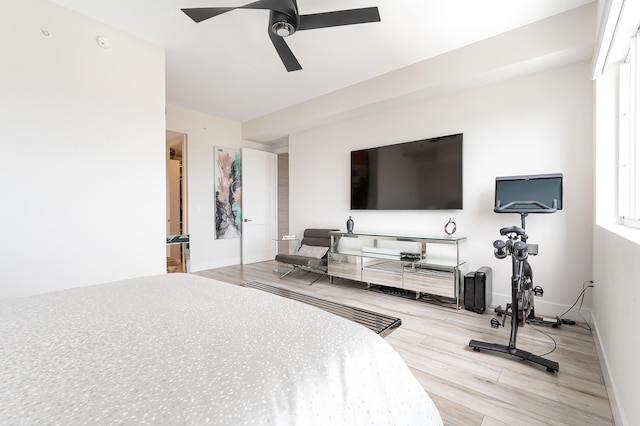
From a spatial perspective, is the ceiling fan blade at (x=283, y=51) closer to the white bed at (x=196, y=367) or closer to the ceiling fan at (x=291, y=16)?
the ceiling fan at (x=291, y=16)

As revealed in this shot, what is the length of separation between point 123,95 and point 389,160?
10.5 ft

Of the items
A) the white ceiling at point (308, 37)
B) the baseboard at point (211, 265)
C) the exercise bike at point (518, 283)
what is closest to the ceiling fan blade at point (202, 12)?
the white ceiling at point (308, 37)

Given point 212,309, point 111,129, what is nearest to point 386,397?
point 212,309

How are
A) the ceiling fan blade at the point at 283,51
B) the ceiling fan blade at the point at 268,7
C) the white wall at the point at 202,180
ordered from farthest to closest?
the white wall at the point at 202,180
the ceiling fan blade at the point at 283,51
the ceiling fan blade at the point at 268,7

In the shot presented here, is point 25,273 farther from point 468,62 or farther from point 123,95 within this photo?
point 468,62

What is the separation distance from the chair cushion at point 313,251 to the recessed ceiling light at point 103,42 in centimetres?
345

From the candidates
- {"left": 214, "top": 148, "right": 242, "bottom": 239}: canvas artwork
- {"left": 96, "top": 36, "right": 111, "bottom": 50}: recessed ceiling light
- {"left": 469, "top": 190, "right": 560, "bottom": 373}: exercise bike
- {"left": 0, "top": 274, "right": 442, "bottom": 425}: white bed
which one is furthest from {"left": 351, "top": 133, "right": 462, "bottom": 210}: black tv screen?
{"left": 96, "top": 36, "right": 111, "bottom": 50}: recessed ceiling light

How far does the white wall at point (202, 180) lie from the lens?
4895 millimetres

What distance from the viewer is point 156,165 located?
9.66ft

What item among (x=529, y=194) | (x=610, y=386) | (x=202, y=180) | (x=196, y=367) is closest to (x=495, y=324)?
(x=610, y=386)

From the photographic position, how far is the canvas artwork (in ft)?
17.3

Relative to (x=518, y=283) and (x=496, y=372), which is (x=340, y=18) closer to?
(x=518, y=283)

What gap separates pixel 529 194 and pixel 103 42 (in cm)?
433

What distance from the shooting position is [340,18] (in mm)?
2137
